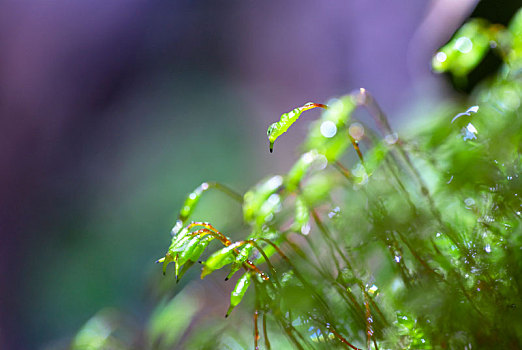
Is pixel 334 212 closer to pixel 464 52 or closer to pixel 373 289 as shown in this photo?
pixel 373 289

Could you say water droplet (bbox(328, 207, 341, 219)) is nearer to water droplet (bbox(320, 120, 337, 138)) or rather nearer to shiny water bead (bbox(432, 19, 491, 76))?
water droplet (bbox(320, 120, 337, 138))

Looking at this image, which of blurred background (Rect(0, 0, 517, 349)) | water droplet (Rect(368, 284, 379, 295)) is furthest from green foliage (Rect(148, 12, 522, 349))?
blurred background (Rect(0, 0, 517, 349))

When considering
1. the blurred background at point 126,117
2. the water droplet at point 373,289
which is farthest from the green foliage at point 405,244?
the blurred background at point 126,117

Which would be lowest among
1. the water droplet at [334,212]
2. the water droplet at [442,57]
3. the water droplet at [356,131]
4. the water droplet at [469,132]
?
the water droplet at [334,212]

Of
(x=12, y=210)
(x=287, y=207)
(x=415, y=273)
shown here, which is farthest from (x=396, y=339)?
(x=12, y=210)

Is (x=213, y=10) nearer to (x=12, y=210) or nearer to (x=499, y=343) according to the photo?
(x=12, y=210)

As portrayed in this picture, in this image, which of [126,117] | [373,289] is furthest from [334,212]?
[126,117]

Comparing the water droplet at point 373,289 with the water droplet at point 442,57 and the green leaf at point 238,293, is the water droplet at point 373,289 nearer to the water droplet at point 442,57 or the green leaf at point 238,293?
the green leaf at point 238,293
